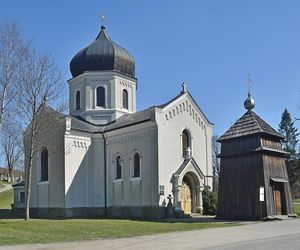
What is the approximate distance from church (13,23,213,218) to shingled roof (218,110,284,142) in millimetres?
4766

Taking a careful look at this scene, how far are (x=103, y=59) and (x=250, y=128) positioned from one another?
16.2 m

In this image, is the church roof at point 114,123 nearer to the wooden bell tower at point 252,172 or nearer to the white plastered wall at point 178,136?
the white plastered wall at point 178,136

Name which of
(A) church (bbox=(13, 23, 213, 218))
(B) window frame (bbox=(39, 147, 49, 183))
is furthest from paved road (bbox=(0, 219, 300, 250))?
(B) window frame (bbox=(39, 147, 49, 183))

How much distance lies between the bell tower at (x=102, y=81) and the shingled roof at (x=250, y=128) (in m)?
12.7

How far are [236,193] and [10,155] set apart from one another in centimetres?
3963

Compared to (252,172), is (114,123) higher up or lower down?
higher up

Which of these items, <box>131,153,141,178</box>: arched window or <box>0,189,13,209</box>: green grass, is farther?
<box>0,189,13,209</box>: green grass

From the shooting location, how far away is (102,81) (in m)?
40.5

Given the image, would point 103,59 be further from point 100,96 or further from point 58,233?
point 58,233

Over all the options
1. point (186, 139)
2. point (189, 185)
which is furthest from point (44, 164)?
point (189, 185)

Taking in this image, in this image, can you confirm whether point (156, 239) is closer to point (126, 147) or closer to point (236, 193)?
point (236, 193)

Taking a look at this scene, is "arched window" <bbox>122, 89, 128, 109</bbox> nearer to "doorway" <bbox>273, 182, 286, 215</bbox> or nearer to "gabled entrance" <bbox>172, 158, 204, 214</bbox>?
"gabled entrance" <bbox>172, 158, 204, 214</bbox>

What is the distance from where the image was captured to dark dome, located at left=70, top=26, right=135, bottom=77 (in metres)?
40.6

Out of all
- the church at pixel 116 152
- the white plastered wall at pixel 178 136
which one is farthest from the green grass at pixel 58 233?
the white plastered wall at pixel 178 136
